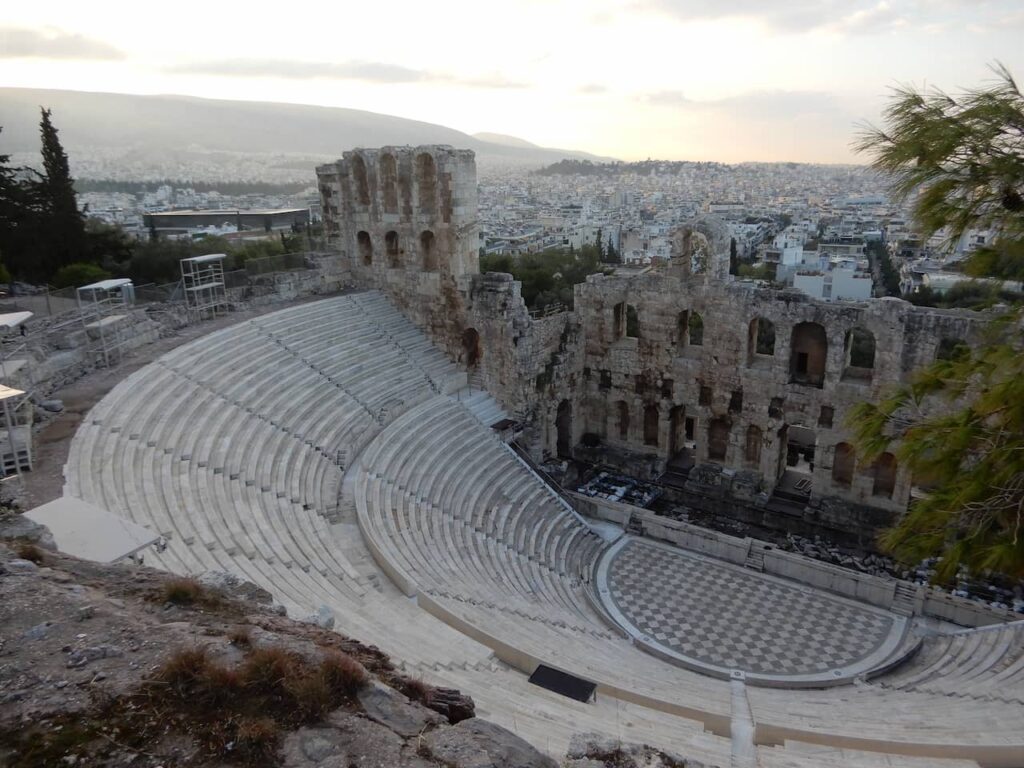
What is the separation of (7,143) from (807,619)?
242m

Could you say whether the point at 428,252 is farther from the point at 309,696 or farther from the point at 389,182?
the point at 309,696

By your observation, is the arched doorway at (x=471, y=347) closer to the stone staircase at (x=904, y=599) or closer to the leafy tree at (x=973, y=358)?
the stone staircase at (x=904, y=599)

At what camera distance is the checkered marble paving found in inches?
556

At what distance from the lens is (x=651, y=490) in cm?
2128

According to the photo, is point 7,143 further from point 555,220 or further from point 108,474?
point 108,474

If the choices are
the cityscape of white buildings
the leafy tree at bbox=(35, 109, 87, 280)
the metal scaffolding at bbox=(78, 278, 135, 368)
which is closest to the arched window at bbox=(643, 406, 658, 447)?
the cityscape of white buildings

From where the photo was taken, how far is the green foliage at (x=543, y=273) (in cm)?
3625

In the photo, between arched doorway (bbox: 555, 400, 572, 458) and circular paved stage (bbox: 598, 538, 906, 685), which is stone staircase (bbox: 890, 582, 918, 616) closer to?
circular paved stage (bbox: 598, 538, 906, 685)

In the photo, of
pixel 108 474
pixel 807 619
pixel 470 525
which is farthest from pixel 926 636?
pixel 108 474

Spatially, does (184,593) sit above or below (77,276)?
below

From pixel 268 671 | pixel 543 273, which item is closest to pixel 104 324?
pixel 268 671

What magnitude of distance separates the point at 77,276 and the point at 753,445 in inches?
900

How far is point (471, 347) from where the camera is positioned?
882 inches

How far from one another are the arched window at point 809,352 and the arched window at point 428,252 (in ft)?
36.7
